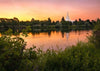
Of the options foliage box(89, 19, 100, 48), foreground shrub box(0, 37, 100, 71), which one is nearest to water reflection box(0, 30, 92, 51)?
foliage box(89, 19, 100, 48)

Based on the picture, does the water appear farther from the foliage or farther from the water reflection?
the foliage

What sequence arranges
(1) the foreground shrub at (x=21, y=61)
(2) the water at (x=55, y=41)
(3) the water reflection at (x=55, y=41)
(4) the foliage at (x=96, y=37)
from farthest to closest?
(2) the water at (x=55, y=41), (3) the water reflection at (x=55, y=41), (4) the foliage at (x=96, y=37), (1) the foreground shrub at (x=21, y=61)

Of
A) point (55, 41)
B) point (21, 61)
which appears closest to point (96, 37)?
point (21, 61)

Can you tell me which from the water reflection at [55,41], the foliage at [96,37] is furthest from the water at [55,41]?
the foliage at [96,37]

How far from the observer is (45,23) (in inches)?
5276

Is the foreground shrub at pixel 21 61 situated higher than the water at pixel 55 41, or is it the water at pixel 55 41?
the foreground shrub at pixel 21 61

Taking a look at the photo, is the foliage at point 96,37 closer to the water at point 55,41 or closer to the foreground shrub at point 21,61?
the water at point 55,41

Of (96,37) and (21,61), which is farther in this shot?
(96,37)

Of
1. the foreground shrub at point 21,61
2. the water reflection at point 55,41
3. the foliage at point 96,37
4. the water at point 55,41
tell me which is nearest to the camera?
the foreground shrub at point 21,61

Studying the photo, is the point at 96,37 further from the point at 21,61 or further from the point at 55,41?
the point at 55,41

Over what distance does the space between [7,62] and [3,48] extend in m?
0.56

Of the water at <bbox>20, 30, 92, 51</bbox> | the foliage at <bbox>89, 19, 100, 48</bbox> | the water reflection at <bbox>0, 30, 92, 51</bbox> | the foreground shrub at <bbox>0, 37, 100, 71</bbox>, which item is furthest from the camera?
the water at <bbox>20, 30, 92, 51</bbox>

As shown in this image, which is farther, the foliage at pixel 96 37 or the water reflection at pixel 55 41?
the water reflection at pixel 55 41

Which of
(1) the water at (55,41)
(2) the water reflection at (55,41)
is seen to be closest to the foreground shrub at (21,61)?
(2) the water reflection at (55,41)
